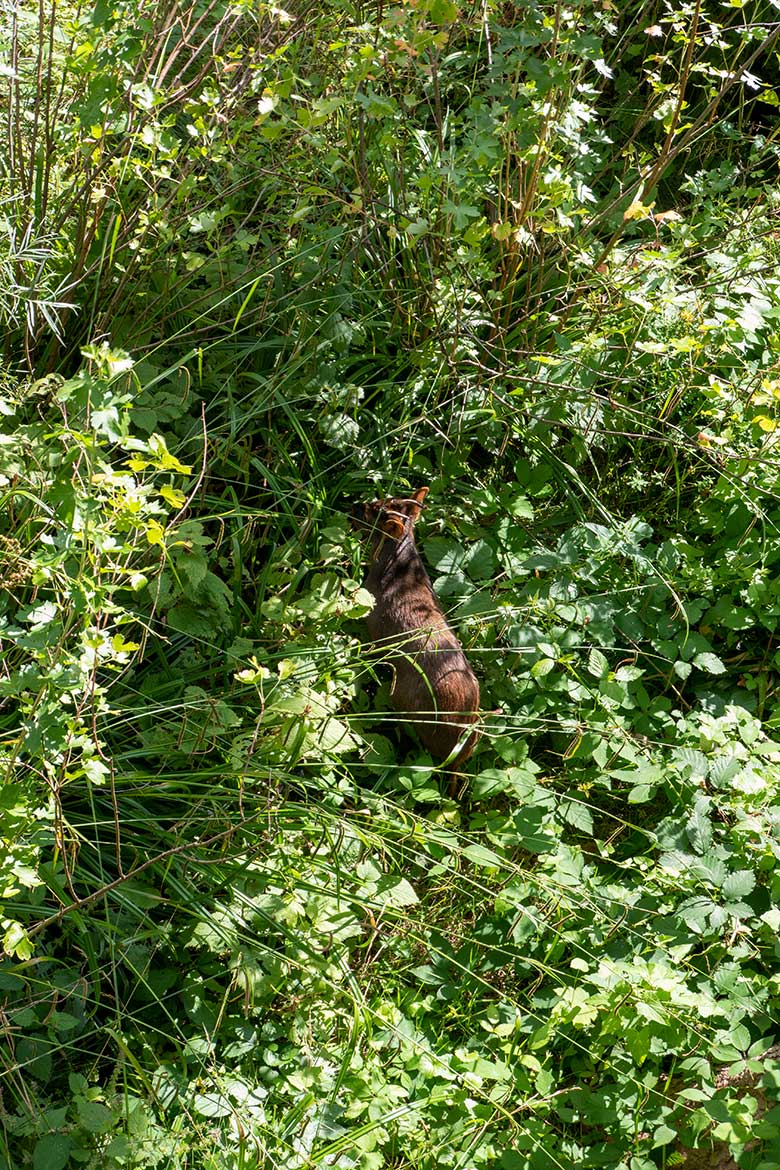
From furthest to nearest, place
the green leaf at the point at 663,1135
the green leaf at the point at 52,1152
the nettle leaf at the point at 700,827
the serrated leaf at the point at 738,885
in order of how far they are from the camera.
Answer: the nettle leaf at the point at 700,827, the serrated leaf at the point at 738,885, the green leaf at the point at 663,1135, the green leaf at the point at 52,1152

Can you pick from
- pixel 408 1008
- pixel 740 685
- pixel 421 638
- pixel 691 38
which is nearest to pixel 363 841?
pixel 408 1008

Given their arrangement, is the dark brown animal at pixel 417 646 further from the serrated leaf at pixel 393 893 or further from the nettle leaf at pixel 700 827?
the nettle leaf at pixel 700 827

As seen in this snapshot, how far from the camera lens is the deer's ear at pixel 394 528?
138 inches

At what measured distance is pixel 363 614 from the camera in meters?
3.14

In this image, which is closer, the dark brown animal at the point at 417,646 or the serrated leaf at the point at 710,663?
the dark brown animal at the point at 417,646

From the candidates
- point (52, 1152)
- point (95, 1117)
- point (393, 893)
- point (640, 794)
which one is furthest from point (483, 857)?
point (52, 1152)

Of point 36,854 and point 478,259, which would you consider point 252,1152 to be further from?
point 478,259

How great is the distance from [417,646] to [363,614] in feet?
0.92

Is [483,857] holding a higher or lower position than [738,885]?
lower

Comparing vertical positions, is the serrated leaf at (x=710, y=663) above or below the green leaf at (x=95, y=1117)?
above

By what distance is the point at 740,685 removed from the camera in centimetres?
365

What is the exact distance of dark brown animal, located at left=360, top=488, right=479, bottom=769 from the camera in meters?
3.27

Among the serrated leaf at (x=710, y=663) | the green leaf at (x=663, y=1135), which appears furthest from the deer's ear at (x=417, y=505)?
the green leaf at (x=663, y=1135)

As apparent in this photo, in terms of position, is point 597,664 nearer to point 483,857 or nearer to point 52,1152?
point 483,857
